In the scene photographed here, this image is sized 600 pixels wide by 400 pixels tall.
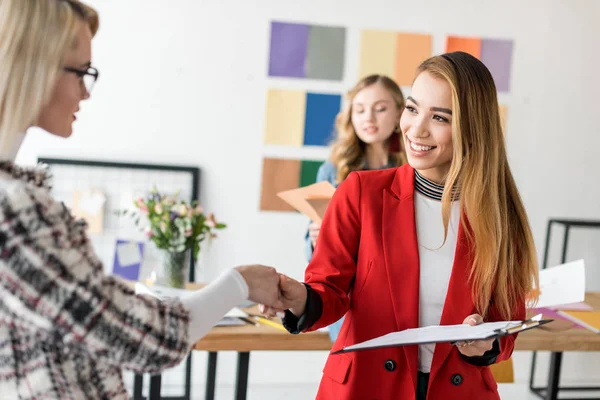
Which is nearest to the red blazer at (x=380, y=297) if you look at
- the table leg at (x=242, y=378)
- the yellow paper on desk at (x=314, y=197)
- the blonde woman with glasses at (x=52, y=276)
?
the blonde woman with glasses at (x=52, y=276)

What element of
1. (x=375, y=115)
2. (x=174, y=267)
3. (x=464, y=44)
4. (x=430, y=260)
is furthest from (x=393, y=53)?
(x=430, y=260)

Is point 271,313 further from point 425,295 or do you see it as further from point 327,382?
point 425,295

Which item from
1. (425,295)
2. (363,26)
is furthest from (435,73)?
(363,26)

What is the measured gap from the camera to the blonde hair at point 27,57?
1.04 m

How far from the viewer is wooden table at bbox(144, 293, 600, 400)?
8.05 ft

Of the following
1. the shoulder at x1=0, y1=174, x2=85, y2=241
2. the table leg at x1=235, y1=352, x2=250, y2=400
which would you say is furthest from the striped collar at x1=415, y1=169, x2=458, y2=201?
the table leg at x1=235, y1=352, x2=250, y2=400

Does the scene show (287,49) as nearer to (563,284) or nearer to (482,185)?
(563,284)

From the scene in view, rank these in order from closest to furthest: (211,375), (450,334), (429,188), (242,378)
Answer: (450,334) → (429,188) → (242,378) → (211,375)

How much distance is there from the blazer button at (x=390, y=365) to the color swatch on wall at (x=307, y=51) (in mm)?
2470

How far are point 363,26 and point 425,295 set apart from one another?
8.31ft

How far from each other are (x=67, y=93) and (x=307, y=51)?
2814 millimetres

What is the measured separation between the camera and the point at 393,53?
3.93 m

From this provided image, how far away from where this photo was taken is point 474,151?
1.63m

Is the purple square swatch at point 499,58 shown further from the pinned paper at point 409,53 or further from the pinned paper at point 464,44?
the pinned paper at point 409,53
